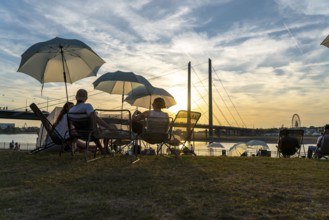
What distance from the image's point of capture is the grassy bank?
6.36 ft

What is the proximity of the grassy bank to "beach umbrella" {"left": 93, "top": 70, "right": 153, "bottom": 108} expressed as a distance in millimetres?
4906

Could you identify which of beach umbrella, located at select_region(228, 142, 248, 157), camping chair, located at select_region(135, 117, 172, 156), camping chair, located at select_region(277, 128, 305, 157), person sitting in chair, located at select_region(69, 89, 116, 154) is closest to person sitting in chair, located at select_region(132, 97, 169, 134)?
camping chair, located at select_region(135, 117, 172, 156)

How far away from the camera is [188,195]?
7.73 feet

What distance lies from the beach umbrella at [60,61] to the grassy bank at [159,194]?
9.86 ft

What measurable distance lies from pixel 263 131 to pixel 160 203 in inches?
2498

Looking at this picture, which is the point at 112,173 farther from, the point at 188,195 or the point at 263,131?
the point at 263,131

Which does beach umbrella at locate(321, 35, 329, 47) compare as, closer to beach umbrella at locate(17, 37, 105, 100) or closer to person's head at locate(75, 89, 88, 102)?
beach umbrella at locate(17, 37, 105, 100)

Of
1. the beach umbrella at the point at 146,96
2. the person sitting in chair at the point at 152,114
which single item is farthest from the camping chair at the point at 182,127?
the beach umbrella at the point at 146,96

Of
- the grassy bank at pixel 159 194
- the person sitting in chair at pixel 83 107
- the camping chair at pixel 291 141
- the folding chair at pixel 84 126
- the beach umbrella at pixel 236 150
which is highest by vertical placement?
the person sitting in chair at pixel 83 107

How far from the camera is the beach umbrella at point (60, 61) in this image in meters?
6.08

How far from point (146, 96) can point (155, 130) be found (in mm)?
5684

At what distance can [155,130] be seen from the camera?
5035mm

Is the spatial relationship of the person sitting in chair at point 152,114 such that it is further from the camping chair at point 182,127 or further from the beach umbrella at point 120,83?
the beach umbrella at point 120,83

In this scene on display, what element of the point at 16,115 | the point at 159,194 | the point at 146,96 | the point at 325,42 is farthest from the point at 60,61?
the point at 16,115
